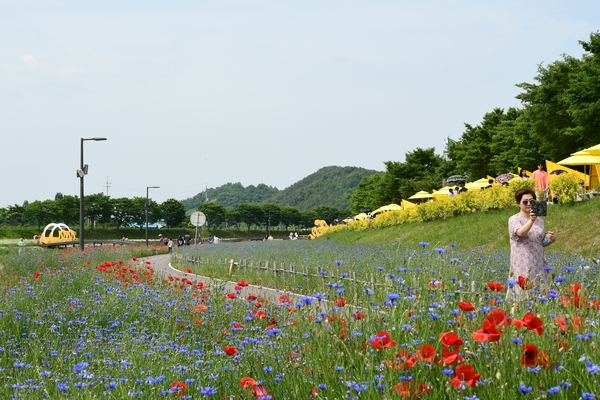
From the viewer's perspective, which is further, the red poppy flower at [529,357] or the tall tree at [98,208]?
the tall tree at [98,208]

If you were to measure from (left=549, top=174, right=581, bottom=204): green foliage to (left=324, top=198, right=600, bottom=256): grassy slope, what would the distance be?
12.9 inches

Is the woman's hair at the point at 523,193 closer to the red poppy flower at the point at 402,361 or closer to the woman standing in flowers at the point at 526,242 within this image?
the woman standing in flowers at the point at 526,242

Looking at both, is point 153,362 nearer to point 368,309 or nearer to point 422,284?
point 368,309

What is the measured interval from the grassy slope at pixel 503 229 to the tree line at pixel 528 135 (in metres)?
12.3

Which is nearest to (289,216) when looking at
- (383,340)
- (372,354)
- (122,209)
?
(122,209)

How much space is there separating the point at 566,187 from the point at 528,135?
27.2 metres

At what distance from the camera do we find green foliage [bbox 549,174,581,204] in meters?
21.9

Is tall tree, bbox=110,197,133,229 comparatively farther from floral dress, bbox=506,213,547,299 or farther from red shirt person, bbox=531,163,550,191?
floral dress, bbox=506,213,547,299

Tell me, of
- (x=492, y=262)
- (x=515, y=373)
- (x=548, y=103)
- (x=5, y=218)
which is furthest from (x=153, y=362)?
(x=5, y=218)

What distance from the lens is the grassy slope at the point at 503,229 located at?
59.4ft

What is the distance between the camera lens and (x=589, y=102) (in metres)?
34.1

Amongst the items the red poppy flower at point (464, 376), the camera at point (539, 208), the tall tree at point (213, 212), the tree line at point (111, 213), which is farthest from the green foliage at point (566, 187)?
the tall tree at point (213, 212)

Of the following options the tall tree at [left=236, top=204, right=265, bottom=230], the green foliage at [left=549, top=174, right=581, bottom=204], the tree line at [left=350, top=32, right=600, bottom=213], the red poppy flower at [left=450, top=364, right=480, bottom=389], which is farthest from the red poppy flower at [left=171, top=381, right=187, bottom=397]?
the tall tree at [left=236, top=204, right=265, bottom=230]

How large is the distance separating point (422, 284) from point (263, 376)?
1.92 m
